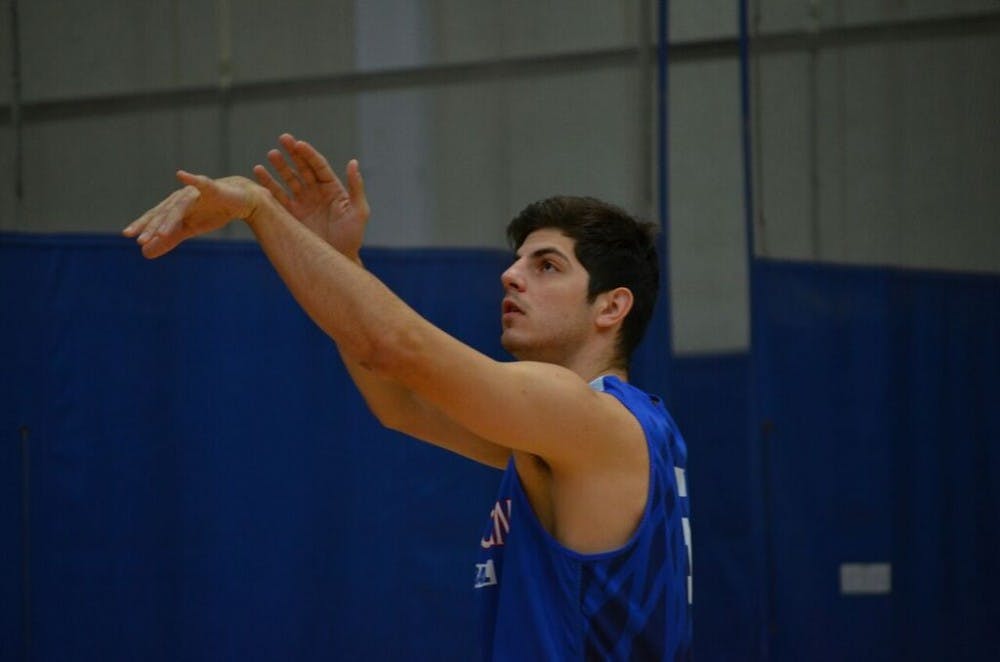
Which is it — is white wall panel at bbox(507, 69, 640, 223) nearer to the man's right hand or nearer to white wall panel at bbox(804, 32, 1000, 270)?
white wall panel at bbox(804, 32, 1000, 270)

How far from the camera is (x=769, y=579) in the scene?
504 centimetres

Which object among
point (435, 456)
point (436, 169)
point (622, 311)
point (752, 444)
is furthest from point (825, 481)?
point (622, 311)

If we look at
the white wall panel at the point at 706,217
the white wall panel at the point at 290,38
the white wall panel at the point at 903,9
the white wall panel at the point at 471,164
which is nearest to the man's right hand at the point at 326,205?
the white wall panel at the point at 471,164

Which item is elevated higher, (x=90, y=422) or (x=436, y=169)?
(x=436, y=169)

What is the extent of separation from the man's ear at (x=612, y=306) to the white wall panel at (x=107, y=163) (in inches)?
96.5

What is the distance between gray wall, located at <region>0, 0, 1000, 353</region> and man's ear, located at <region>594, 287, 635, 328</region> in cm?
217

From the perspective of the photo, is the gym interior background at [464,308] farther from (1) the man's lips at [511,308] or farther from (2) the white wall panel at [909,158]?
(1) the man's lips at [511,308]

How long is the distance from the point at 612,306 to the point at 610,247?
0.13m

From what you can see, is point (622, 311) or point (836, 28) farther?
point (836, 28)

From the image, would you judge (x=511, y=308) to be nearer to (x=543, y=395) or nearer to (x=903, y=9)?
(x=543, y=395)

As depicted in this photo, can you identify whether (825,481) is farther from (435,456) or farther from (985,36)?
(985,36)

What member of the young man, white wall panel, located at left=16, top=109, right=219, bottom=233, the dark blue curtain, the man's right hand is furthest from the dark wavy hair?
white wall panel, located at left=16, top=109, right=219, bottom=233

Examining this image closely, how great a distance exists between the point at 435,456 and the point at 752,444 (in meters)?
1.12

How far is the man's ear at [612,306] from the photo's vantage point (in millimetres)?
2893
